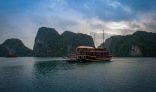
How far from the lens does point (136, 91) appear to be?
29484mm

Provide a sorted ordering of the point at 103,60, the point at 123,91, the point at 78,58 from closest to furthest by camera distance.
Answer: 1. the point at 123,91
2. the point at 78,58
3. the point at 103,60

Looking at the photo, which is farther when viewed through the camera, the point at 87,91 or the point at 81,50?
the point at 81,50

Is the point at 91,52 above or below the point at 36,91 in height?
above

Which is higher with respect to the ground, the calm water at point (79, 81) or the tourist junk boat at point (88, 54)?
the tourist junk boat at point (88, 54)

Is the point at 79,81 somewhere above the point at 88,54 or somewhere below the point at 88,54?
below

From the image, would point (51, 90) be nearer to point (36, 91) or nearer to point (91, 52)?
point (36, 91)

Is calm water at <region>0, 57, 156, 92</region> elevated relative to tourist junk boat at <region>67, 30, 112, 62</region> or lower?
lower

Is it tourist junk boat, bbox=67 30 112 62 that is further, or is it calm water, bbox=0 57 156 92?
tourist junk boat, bbox=67 30 112 62

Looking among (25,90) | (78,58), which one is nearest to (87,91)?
(25,90)

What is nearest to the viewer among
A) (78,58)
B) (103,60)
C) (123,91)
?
(123,91)

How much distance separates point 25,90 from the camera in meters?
30.8

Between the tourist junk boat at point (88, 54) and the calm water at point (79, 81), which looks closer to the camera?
the calm water at point (79, 81)

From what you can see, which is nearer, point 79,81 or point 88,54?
point 79,81

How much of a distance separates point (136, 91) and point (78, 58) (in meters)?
78.7
